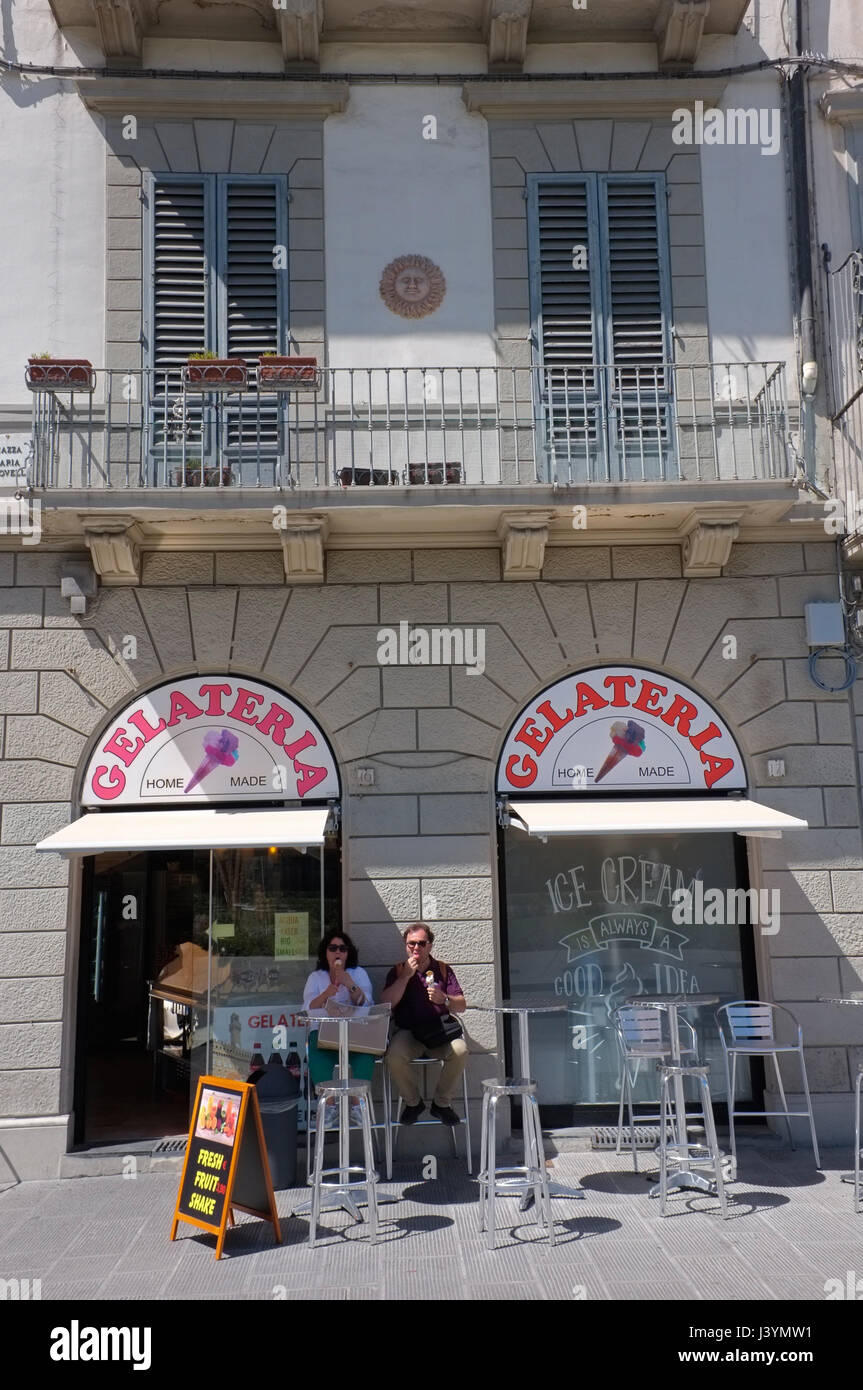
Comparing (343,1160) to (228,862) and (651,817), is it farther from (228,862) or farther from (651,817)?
(651,817)

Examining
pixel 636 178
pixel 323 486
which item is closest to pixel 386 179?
pixel 636 178

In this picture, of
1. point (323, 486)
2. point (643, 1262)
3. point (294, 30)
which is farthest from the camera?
point (294, 30)

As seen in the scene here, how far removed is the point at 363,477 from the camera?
27.8ft

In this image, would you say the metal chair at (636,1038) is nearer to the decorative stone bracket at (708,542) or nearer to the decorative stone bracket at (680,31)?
the decorative stone bracket at (708,542)

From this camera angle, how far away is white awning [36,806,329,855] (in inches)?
289

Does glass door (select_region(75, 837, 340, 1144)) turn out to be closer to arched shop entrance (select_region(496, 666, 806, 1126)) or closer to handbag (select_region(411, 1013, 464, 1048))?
handbag (select_region(411, 1013, 464, 1048))

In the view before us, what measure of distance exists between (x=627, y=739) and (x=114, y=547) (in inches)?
171

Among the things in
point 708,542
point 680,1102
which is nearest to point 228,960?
point 680,1102

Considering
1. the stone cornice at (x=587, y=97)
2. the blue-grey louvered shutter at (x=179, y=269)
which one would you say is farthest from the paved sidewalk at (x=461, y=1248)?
the stone cornice at (x=587, y=97)

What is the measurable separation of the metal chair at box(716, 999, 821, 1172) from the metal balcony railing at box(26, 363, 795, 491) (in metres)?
4.12

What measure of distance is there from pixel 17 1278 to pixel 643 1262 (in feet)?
11.2

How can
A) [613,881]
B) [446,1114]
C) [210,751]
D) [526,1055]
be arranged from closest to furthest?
[526,1055] → [446,1114] → [210,751] → [613,881]

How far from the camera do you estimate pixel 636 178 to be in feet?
29.8

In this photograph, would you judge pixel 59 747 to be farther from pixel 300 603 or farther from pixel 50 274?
pixel 50 274
